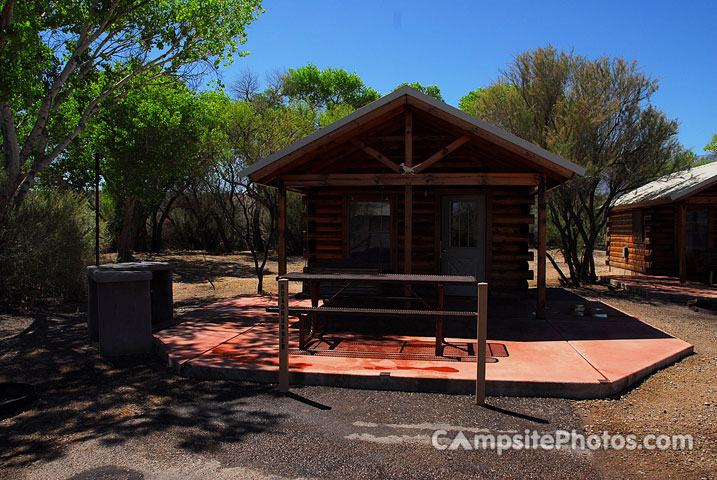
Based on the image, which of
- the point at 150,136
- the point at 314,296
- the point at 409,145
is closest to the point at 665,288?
the point at 409,145

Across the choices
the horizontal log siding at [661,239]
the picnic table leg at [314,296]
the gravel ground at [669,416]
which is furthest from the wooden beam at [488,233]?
the horizontal log siding at [661,239]

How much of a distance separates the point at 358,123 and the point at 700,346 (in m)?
6.04

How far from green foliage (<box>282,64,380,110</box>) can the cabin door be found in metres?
34.4

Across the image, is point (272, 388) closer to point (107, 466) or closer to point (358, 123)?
point (107, 466)

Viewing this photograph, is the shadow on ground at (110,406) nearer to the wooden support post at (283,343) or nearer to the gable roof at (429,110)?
the wooden support post at (283,343)

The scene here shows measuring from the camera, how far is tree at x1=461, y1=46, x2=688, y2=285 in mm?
13086

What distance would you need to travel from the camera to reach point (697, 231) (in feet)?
49.3

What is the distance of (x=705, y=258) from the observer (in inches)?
556

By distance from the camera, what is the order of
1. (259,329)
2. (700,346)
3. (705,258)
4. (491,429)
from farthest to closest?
(705,258)
(259,329)
(700,346)
(491,429)

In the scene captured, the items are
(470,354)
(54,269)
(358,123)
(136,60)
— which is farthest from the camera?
(136,60)

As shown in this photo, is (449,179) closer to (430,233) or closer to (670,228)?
(430,233)

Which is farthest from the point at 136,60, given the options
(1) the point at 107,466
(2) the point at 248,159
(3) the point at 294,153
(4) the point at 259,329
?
(1) the point at 107,466

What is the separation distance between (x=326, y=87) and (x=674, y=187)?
3354 cm

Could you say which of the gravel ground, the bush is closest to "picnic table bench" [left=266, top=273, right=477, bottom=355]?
the gravel ground
